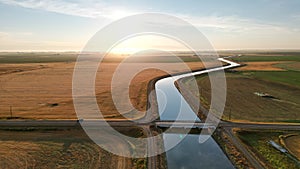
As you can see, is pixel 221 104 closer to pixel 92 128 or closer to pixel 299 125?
pixel 299 125

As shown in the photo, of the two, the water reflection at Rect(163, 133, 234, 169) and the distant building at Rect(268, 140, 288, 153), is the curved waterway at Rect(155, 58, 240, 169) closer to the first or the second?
the water reflection at Rect(163, 133, 234, 169)

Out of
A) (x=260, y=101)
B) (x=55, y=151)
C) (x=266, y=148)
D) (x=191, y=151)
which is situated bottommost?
(x=266, y=148)

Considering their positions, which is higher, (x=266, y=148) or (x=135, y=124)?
(x=135, y=124)

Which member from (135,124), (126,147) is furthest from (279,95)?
(126,147)

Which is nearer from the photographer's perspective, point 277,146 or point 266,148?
point 266,148

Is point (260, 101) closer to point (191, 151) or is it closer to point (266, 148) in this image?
point (266, 148)

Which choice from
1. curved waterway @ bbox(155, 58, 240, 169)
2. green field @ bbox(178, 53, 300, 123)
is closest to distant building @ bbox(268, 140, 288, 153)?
curved waterway @ bbox(155, 58, 240, 169)

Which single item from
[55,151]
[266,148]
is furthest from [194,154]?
[55,151]

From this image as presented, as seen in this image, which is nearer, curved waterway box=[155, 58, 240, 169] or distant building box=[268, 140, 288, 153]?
curved waterway box=[155, 58, 240, 169]
